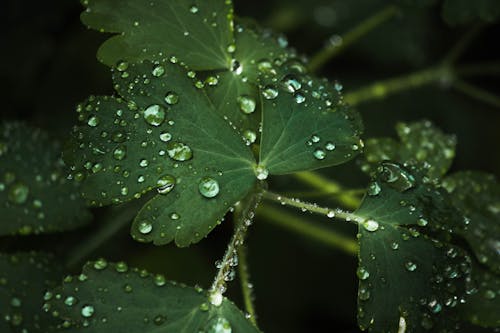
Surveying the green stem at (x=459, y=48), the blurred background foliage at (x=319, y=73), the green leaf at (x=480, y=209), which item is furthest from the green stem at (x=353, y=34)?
the green leaf at (x=480, y=209)

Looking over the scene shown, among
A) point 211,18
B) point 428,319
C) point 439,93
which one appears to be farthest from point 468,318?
point 439,93

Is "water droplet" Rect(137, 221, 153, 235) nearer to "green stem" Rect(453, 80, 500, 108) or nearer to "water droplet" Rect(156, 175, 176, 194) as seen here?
"water droplet" Rect(156, 175, 176, 194)

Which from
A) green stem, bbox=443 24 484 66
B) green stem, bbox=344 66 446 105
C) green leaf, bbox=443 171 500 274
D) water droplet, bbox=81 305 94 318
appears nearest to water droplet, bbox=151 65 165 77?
water droplet, bbox=81 305 94 318

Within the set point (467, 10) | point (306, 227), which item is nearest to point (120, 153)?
point (306, 227)

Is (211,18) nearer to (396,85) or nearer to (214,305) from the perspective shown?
(214,305)

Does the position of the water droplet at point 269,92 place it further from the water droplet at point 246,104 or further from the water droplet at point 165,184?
the water droplet at point 165,184

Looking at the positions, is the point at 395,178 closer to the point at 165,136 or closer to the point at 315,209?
the point at 315,209
